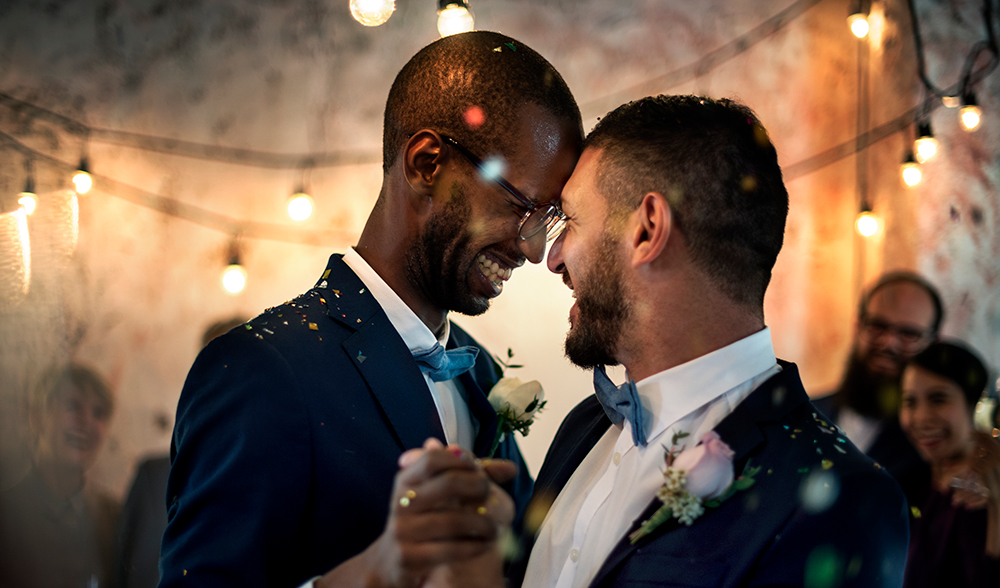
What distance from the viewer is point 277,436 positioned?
131 cm

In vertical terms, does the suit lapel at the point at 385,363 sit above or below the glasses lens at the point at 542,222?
below

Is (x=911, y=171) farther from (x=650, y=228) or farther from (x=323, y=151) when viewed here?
(x=323, y=151)

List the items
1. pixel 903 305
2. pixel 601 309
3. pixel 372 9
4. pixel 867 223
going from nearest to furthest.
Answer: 1. pixel 601 309
2. pixel 372 9
3. pixel 903 305
4. pixel 867 223

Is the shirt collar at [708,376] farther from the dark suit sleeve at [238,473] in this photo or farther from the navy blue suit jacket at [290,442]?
the dark suit sleeve at [238,473]

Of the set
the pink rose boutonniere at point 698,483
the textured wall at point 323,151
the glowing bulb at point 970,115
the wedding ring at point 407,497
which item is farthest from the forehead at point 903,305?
the wedding ring at point 407,497

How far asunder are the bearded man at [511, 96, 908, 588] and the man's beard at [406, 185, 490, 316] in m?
0.24

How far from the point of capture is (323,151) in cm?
391

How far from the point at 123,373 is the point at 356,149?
1.68 metres

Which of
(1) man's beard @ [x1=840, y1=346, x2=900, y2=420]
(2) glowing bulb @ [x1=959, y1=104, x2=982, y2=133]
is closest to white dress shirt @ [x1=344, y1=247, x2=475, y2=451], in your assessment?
(1) man's beard @ [x1=840, y1=346, x2=900, y2=420]

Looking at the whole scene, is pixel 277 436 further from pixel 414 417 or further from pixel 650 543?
pixel 650 543

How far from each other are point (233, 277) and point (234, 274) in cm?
2

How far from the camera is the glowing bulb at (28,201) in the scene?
125 inches

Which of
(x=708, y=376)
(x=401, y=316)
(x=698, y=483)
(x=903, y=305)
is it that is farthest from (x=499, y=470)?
(x=903, y=305)

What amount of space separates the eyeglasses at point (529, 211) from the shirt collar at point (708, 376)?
0.46 m
